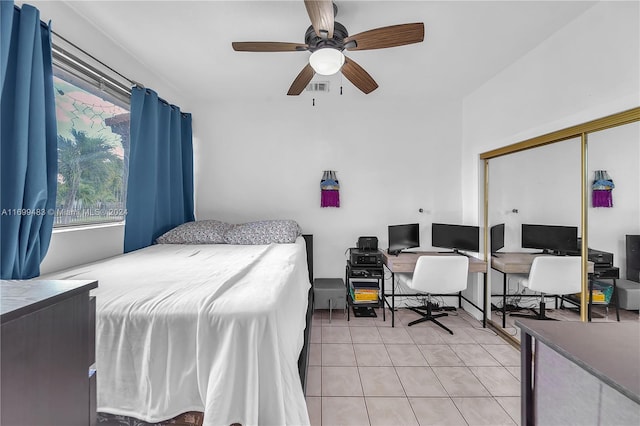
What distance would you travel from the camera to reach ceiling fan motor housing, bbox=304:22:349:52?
175 centimetres

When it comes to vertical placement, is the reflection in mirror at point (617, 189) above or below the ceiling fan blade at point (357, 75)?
below

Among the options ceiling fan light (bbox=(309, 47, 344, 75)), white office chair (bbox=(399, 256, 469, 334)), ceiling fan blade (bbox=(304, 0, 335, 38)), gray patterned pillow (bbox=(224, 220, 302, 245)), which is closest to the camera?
ceiling fan blade (bbox=(304, 0, 335, 38))

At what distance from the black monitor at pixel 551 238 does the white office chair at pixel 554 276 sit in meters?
0.08

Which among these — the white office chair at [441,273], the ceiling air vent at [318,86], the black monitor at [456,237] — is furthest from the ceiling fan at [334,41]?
the black monitor at [456,237]

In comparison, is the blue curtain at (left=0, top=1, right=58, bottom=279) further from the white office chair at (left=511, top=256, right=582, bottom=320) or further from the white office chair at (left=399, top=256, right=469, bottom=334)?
the white office chair at (left=511, top=256, right=582, bottom=320)

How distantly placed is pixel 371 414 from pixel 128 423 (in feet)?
4.39

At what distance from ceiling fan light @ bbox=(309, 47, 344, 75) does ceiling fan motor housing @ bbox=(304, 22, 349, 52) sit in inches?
2.6

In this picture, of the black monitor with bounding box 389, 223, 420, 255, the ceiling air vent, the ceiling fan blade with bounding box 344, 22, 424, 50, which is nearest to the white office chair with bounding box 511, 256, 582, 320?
the black monitor with bounding box 389, 223, 420, 255

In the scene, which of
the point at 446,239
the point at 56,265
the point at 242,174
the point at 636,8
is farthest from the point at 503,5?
the point at 56,265

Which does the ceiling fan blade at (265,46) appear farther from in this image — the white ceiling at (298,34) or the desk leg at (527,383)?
the desk leg at (527,383)

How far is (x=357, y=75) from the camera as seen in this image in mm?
2131

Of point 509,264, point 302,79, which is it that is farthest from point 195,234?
point 509,264

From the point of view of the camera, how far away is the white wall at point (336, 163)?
3.49 meters

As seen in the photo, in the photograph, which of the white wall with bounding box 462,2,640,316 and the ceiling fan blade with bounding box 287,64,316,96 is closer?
the white wall with bounding box 462,2,640,316
